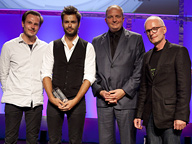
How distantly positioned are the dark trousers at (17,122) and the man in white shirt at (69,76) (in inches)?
11.2

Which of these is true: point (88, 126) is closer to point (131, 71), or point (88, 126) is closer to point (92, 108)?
point (92, 108)

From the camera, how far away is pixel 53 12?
4.32 meters

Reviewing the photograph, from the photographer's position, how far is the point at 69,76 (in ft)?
7.98

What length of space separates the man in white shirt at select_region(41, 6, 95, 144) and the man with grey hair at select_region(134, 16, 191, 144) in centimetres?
62

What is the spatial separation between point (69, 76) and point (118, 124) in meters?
0.76

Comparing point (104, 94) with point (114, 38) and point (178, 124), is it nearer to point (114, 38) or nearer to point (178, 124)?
point (114, 38)

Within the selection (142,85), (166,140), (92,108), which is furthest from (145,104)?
(92,108)

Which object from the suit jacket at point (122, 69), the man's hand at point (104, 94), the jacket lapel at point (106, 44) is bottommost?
the man's hand at point (104, 94)

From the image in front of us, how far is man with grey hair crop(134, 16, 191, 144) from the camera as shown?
6.86 ft

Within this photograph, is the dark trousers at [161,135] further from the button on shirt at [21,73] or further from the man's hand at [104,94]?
the button on shirt at [21,73]

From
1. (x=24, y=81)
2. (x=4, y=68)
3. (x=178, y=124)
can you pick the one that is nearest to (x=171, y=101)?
(x=178, y=124)

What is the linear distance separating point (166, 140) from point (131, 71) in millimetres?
847

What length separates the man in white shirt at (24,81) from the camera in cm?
258

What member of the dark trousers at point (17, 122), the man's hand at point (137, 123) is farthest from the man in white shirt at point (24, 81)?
the man's hand at point (137, 123)
